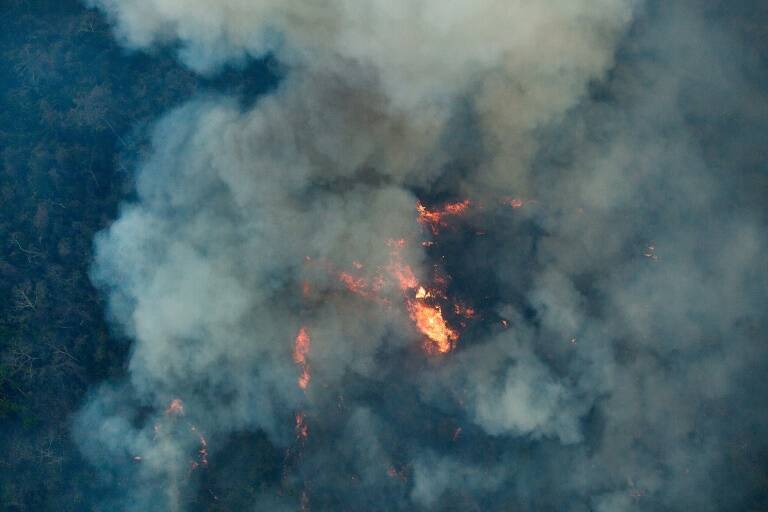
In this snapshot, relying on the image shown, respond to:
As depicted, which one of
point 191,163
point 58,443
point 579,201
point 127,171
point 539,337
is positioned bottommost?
point 58,443

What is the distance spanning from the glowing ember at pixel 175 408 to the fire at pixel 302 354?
5.19 metres

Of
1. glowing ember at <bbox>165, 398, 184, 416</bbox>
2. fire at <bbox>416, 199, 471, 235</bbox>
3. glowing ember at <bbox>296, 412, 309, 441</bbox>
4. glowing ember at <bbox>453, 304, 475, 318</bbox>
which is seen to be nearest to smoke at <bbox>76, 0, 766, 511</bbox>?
glowing ember at <bbox>296, 412, 309, 441</bbox>

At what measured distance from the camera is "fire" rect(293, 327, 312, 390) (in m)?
23.7

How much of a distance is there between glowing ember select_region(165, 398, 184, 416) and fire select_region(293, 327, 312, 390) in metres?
5.19

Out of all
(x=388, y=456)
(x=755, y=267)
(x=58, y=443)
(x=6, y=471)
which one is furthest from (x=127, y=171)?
(x=755, y=267)

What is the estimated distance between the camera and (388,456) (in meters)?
23.0

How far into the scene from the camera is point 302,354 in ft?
78.0

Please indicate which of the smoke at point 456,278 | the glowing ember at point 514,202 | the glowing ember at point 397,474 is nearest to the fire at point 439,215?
the smoke at point 456,278

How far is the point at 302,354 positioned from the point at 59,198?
1350cm

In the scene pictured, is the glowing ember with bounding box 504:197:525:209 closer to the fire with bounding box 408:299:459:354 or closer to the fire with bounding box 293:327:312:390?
the fire with bounding box 408:299:459:354

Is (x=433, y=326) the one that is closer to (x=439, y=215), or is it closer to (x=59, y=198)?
(x=439, y=215)

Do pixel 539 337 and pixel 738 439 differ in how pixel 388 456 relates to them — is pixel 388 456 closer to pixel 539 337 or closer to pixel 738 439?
pixel 539 337

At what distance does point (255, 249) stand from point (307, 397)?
20.9 feet

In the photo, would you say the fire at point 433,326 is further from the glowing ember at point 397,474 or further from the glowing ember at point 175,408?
the glowing ember at point 175,408
